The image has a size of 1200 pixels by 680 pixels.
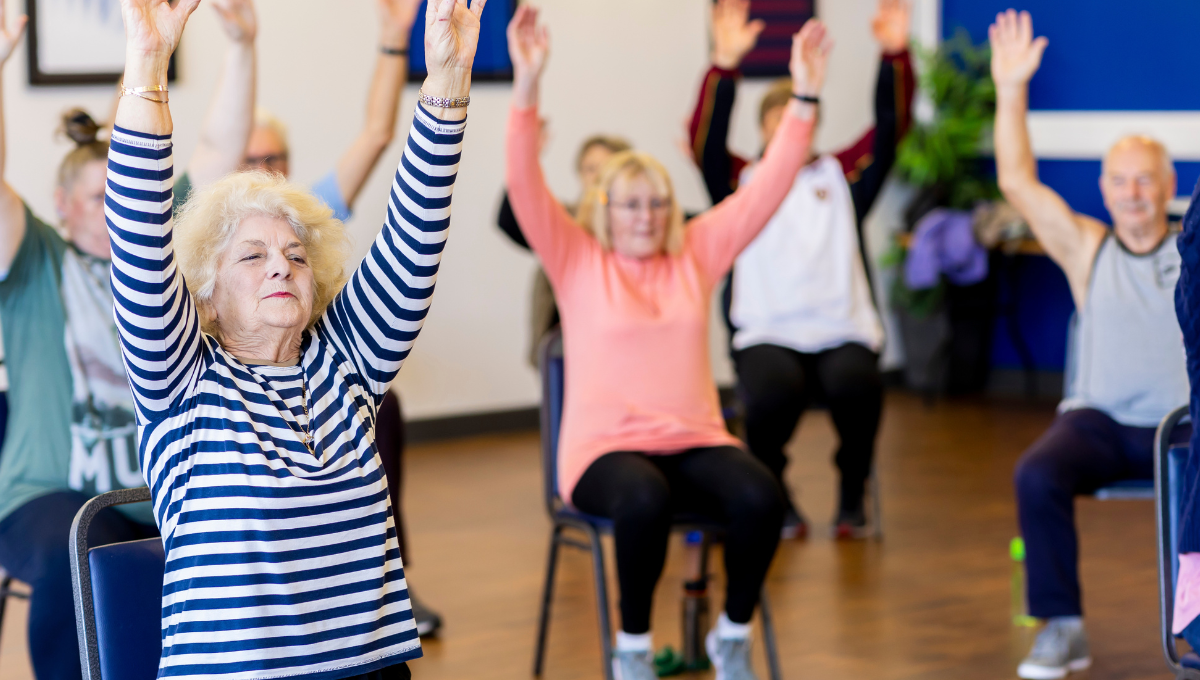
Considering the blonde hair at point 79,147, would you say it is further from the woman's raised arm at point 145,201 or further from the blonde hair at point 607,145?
the blonde hair at point 607,145

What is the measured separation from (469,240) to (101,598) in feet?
14.7

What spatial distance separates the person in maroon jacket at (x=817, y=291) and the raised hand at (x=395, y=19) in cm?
104

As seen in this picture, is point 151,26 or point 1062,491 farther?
point 1062,491

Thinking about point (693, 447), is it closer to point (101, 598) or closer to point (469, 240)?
point (101, 598)

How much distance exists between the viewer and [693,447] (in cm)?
289

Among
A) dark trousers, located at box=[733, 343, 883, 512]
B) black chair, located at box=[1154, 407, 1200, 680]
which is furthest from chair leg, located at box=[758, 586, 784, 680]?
dark trousers, located at box=[733, 343, 883, 512]

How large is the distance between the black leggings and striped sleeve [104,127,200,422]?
1.30 meters

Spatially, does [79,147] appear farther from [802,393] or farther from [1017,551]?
[1017,551]

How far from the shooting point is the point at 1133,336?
3.11 metres

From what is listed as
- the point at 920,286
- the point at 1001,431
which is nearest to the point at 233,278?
the point at 1001,431

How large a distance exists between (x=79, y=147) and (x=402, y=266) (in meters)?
1.21

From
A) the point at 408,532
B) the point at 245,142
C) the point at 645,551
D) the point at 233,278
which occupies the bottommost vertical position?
the point at 408,532

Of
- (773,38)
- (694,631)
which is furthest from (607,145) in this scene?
(773,38)

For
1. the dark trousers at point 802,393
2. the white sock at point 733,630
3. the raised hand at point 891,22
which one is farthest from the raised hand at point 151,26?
the raised hand at point 891,22
